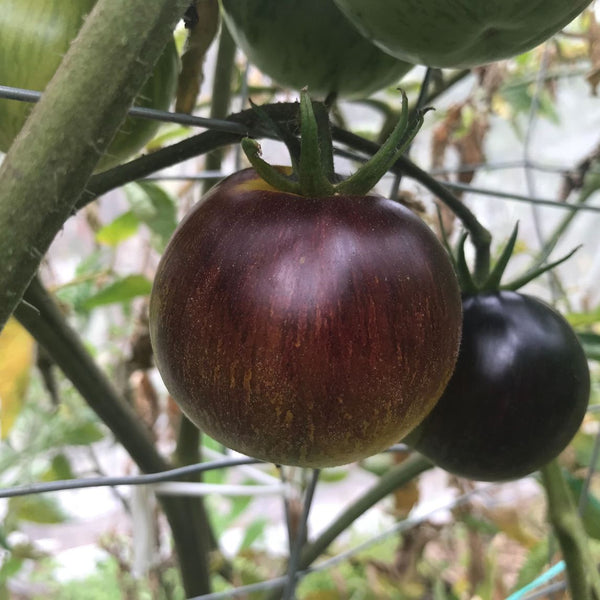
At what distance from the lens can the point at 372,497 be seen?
0.61m

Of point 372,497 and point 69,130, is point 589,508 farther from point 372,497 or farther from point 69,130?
point 69,130

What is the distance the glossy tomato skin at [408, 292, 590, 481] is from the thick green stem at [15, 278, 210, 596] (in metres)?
0.23

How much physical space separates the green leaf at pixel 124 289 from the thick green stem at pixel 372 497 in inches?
11.3

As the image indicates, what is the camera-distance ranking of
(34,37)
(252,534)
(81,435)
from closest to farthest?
(34,37) → (81,435) → (252,534)

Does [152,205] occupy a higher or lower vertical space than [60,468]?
higher

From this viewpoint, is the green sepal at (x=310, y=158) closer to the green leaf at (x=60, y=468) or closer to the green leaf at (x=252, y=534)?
the green leaf at (x=60, y=468)

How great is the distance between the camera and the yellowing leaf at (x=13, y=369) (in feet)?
1.78

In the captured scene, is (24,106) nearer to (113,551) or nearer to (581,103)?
(113,551)

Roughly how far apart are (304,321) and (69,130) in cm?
10

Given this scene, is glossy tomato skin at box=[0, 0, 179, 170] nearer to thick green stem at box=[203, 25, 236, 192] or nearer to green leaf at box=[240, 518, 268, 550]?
thick green stem at box=[203, 25, 236, 192]

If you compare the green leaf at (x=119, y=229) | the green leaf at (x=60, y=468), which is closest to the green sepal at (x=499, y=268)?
the green leaf at (x=119, y=229)

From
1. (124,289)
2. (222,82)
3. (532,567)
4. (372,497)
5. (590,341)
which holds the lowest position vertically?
(532,567)

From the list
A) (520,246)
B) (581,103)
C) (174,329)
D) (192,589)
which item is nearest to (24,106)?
(174,329)

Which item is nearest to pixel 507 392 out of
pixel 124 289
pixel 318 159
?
pixel 318 159
